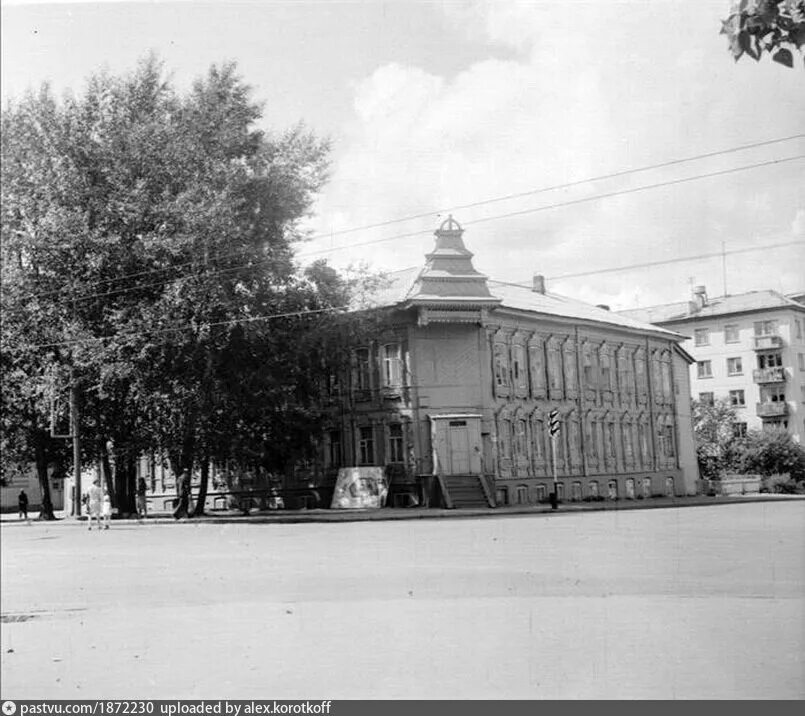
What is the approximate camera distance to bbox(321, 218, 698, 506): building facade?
646 cm

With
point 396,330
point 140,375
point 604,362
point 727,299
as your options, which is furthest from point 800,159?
point 140,375

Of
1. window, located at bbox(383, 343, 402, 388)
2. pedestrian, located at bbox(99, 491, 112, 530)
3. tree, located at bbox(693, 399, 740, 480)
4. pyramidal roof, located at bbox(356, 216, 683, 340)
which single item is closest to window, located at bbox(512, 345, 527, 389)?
pyramidal roof, located at bbox(356, 216, 683, 340)

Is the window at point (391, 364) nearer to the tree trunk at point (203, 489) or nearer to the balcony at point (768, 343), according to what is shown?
the tree trunk at point (203, 489)

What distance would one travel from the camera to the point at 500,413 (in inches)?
303

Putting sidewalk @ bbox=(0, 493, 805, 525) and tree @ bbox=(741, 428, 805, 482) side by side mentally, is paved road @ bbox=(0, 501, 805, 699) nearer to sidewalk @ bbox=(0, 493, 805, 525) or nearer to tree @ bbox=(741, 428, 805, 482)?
sidewalk @ bbox=(0, 493, 805, 525)

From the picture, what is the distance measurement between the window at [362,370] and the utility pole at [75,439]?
183 cm

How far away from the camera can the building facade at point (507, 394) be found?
6.46 meters

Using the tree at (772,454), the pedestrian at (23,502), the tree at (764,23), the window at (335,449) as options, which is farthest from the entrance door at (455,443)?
the tree at (764,23)

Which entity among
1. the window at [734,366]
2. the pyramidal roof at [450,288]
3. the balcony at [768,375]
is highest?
the pyramidal roof at [450,288]

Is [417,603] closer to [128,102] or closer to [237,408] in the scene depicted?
[237,408]

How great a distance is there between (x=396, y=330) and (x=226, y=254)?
1.38 meters

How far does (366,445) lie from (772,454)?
3.56 meters

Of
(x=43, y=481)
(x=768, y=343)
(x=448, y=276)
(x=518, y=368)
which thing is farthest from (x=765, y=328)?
(x=43, y=481)

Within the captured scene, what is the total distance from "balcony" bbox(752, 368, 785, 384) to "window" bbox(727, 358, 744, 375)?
120 mm
